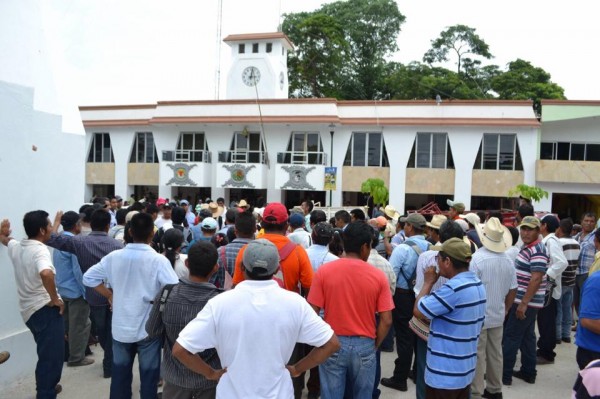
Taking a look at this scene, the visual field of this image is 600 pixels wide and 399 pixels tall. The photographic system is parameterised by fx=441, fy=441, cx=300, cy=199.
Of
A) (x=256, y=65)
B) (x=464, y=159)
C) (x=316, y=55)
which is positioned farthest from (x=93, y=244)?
(x=316, y=55)

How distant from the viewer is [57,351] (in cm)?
397

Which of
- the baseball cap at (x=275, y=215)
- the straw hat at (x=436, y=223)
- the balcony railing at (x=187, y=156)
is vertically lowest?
the straw hat at (x=436, y=223)

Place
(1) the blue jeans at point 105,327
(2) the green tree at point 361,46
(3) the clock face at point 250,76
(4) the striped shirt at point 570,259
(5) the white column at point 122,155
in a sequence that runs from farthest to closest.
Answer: (2) the green tree at point 361,46 < (3) the clock face at point 250,76 < (5) the white column at point 122,155 < (4) the striped shirt at point 570,259 < (1) the blue jeans at point 105,327

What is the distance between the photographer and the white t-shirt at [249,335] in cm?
223

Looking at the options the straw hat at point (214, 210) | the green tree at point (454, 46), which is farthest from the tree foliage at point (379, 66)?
the straw hat at point (214, 210)

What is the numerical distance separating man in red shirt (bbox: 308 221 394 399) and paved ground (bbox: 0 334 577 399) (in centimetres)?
172

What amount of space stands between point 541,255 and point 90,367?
210 inches

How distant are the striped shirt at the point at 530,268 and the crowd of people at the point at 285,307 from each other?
0.5 inches

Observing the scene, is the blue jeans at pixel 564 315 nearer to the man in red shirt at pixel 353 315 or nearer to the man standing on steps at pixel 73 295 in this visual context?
the man in red shirt at pixel 353 315

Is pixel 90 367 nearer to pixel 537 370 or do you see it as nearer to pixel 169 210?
pixel 169 210

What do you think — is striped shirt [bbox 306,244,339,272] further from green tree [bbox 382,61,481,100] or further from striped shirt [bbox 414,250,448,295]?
green tree [bbox 382,61,481,100]

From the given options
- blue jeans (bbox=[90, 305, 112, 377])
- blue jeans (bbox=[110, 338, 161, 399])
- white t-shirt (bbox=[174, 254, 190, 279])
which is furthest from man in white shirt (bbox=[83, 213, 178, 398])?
blue jeans (bbox=[90, 305, 112, 377])

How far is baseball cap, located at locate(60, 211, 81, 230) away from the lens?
4.86m

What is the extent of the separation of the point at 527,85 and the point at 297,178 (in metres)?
18.3
